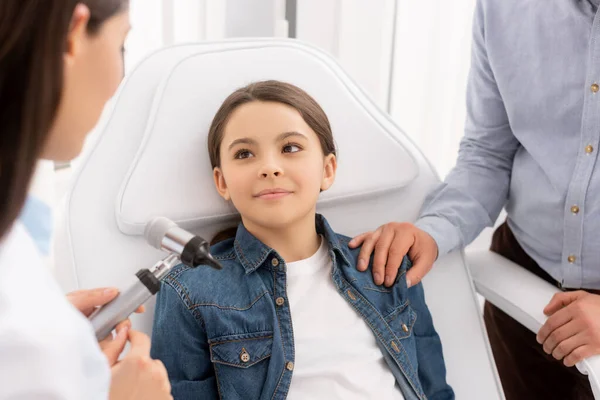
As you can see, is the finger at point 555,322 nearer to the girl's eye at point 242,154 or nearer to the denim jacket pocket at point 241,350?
the denim jacket pocket at point 241,350

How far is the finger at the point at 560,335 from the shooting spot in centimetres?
104

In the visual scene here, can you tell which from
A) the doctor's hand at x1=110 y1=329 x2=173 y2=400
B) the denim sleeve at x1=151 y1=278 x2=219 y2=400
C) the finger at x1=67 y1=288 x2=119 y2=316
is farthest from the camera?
the denim sleeve at x1=151 y1=278 x2=219 y2=400

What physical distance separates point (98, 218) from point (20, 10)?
60 centimetres

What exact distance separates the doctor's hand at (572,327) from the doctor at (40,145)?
702 millimetres

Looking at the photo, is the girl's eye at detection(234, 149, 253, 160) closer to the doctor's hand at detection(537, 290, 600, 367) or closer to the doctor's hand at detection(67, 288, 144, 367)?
the doctor's hand at detection(67, 288, 144, 367)

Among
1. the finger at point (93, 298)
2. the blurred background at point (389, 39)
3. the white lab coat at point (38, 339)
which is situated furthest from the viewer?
the blurred background at point (389, 39)

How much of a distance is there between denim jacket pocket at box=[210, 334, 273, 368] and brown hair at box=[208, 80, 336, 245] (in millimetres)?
208

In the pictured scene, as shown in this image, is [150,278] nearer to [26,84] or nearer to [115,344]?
[115,344]

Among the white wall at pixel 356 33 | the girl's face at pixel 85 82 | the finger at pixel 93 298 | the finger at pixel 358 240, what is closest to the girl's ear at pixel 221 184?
the finger at pixel 358 240

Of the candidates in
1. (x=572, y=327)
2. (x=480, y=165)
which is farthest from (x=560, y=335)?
(x=480, y=165)

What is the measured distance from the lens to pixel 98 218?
1.09 metres

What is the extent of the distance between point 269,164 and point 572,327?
507 mm

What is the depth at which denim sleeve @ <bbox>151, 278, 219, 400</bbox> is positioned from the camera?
988mm

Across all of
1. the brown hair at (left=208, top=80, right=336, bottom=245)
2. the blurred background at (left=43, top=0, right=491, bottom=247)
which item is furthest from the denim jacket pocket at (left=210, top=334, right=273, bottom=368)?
the blurred background at (left=43, top=0, right=491, bottom=247)
